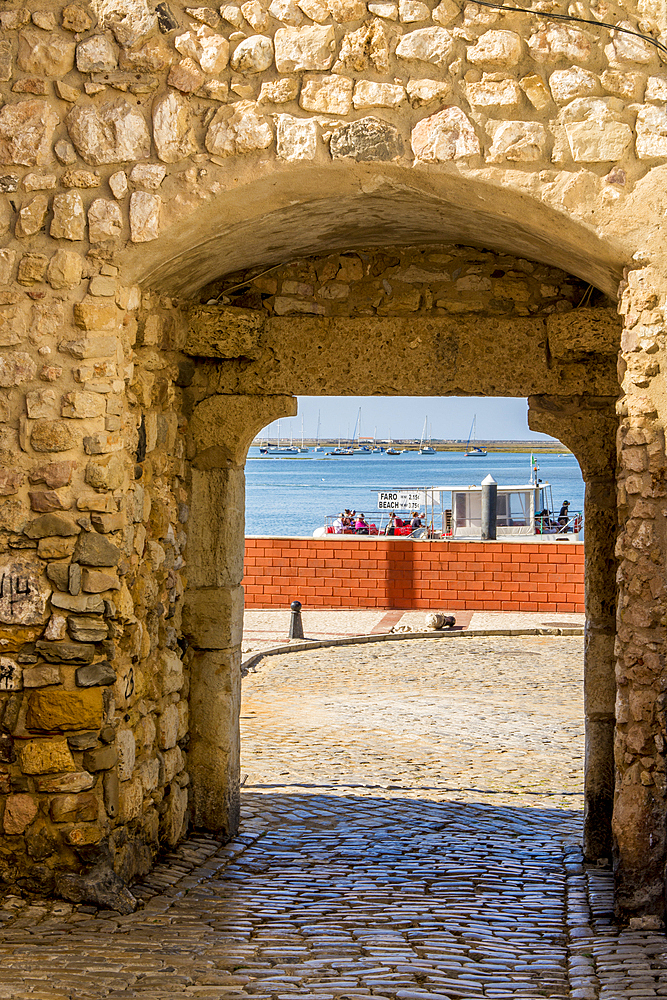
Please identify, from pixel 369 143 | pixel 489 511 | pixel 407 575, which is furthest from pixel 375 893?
pixel 489 511

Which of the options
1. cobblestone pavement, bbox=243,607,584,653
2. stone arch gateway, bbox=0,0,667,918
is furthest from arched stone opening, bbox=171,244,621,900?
cobblestone pavement, bbox=243,607,584,653

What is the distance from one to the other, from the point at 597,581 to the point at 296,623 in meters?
8.22

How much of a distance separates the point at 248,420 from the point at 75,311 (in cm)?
148

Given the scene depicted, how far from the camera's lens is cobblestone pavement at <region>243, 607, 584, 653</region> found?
13.5m

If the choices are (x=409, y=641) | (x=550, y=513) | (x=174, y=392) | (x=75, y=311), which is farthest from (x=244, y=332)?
(x=550, y=513)

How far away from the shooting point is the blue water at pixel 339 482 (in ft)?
200

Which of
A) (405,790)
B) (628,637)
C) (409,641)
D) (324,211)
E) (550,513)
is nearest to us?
(628,637)

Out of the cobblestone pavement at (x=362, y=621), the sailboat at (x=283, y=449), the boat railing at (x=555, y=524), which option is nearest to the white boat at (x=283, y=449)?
the sailboat at (x=283, y=449)

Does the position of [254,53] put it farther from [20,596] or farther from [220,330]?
[20,596]

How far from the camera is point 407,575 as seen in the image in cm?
1550

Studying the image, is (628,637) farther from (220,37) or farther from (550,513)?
(550,513)

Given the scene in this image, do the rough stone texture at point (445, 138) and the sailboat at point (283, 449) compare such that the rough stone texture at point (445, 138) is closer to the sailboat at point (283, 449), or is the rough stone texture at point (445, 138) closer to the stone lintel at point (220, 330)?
the stone lintel at point (220, 330)

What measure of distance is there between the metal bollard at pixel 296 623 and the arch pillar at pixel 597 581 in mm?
8040

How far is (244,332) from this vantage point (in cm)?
521
